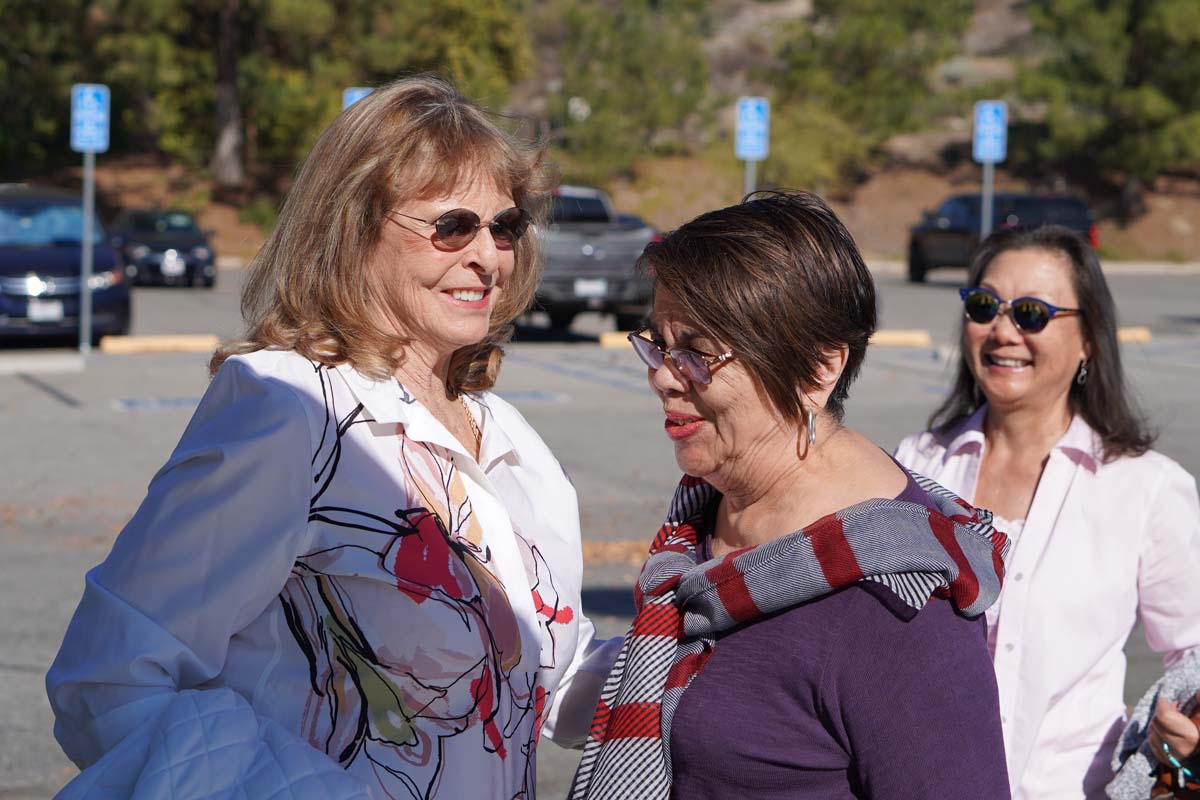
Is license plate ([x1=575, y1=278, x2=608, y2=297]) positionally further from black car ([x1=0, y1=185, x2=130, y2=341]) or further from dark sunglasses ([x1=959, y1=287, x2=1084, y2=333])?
dark sunglasses ([x1=959, y1=287, x2=1084, y2=333])

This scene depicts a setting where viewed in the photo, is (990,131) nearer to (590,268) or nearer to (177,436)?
(590,268)

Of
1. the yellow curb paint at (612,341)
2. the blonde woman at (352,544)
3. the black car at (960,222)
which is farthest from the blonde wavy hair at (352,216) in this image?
the black car at (960,222)

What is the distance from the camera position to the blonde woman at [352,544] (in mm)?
2191

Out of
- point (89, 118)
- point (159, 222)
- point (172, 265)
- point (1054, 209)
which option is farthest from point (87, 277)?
point (1054, 209)

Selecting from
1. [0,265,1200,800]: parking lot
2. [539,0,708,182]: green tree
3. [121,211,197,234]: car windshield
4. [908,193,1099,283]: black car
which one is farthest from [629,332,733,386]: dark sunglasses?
[539,0,708,182]: green tree

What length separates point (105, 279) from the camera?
57.5ft

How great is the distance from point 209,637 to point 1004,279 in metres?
2.12

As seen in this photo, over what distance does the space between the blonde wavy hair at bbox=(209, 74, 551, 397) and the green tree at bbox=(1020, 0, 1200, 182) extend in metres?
44.8

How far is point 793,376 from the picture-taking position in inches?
86.9

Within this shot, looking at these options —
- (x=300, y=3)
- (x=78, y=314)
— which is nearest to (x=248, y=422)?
(x=78, y=314)

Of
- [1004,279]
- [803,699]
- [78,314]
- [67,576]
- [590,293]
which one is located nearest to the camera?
[803,699]

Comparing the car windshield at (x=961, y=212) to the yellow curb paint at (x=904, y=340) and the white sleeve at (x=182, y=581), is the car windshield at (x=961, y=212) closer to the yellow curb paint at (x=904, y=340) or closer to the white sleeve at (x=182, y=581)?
the yellow curb paint at (x=904, y=340)

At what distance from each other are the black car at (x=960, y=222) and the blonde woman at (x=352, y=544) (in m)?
31.2

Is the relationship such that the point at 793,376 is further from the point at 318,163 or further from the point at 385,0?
the point at 385,0
